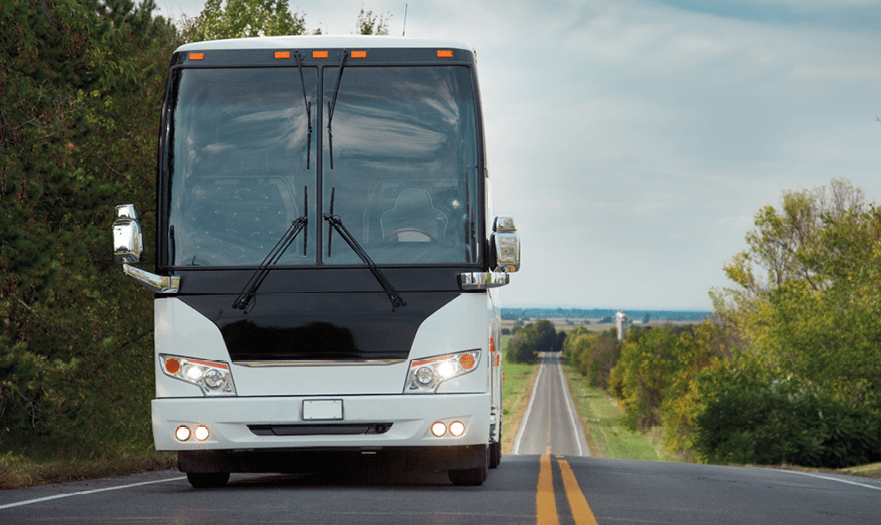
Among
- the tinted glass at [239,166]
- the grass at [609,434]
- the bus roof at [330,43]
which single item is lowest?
the grass at [609,434]

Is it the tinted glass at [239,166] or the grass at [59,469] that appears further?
the grass at [59,469]

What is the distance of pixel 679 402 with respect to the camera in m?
70.2

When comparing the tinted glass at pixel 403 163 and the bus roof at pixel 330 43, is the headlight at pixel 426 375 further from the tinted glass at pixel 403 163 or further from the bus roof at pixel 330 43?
the bus roof at pixel 330 43

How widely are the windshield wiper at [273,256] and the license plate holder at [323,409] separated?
0.87 meters

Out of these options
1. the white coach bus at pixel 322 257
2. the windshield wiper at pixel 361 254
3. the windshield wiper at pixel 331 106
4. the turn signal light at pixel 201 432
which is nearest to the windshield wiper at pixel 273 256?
the white coach bus at pixel 322 257

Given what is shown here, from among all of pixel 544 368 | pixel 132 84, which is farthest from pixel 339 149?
pixel 544 368

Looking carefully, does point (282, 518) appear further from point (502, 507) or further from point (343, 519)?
point (502, 507)

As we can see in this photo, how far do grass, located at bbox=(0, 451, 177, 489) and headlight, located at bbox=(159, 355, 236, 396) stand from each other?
104 inches

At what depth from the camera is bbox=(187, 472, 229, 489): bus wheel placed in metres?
8.34

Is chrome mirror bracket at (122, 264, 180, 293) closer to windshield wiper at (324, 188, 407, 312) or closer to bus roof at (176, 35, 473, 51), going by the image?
windshield wiper at (324, 188, 407, 312)

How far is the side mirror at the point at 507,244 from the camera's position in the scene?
704cm

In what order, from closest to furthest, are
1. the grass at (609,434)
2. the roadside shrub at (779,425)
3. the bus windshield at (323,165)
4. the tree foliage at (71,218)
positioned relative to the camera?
1. the bus windshield at (323,165)
2. the tree foliage at (71,218)
3. the roadside shrub at (779,425)
4. the grass at (609,434)

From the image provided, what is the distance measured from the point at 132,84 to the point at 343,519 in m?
11.6

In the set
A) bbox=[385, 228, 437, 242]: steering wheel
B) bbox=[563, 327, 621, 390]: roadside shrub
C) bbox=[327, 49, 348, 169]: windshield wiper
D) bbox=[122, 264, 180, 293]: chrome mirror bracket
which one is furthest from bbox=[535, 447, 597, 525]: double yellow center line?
bbox=[563, 327, 621, 390]: roadside shrub
